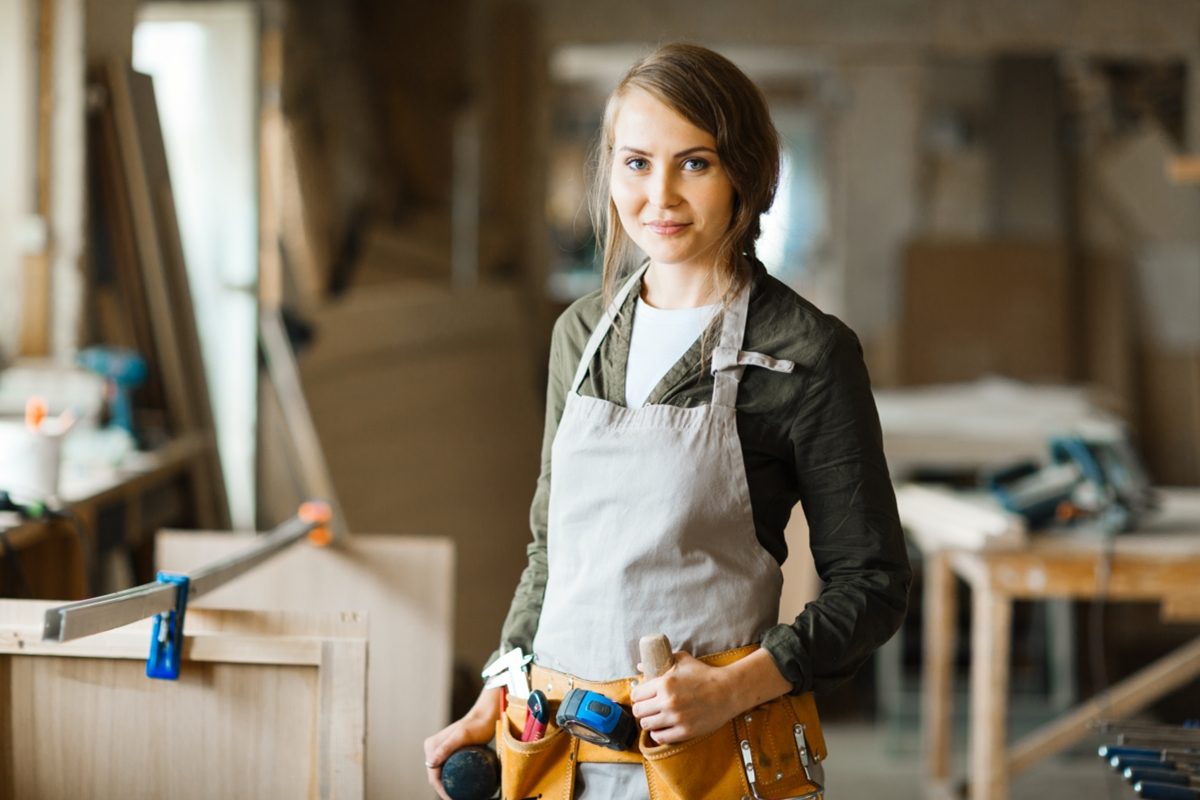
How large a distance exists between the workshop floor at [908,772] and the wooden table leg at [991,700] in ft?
2.87

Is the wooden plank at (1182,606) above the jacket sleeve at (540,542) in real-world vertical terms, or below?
below

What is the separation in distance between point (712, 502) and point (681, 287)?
0.26m

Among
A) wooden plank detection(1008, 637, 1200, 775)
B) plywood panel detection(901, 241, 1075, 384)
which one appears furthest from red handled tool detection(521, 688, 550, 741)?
plywood panel detection(901, 241, 1075, 384)

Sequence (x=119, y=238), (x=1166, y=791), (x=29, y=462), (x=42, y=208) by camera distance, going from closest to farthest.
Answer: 1. (x=1166, y=791)
2. (x=29, y=462)
3. (x=42, y=208)
4. (x=119, y=238)

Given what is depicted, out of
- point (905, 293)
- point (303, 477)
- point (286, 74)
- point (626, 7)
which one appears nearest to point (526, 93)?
point (626, 7)

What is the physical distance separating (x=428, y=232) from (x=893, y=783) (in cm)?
351

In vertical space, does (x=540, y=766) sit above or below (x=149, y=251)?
below

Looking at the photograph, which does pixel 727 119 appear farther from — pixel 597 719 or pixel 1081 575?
pixel 1081 575

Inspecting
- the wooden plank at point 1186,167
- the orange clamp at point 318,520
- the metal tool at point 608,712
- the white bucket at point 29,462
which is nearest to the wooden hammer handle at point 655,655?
the metal tool at point 608,712

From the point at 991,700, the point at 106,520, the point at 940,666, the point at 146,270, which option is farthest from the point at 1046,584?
the point at 146,270

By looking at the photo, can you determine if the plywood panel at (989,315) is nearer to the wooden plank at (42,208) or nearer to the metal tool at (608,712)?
the wooden plank at (42,208)

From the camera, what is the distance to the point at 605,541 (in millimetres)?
1455

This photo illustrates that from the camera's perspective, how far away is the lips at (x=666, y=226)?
1445 millimetres

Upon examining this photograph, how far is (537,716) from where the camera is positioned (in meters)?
1.46
